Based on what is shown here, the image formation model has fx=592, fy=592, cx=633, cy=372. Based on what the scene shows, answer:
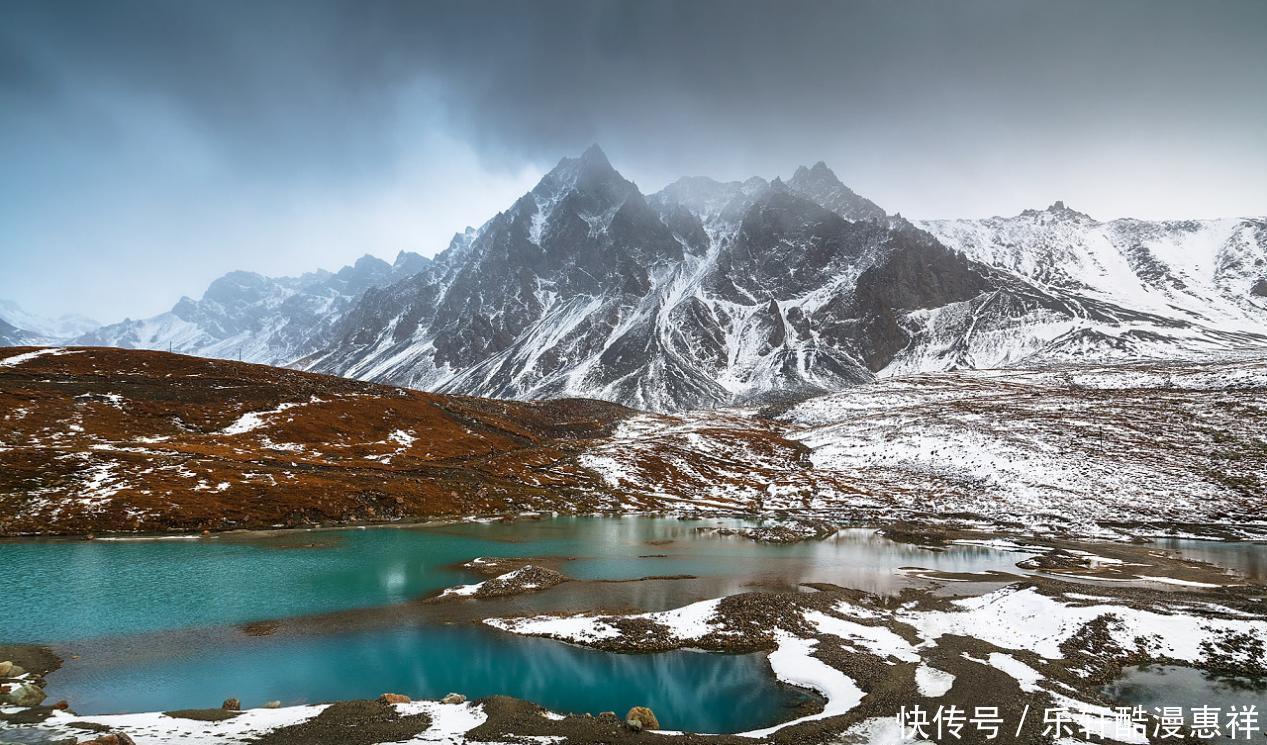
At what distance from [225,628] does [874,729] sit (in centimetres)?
3713

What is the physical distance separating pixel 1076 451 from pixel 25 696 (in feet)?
472

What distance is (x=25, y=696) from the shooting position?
82.0 ft

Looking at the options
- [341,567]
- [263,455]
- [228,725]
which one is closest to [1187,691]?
[228,725]

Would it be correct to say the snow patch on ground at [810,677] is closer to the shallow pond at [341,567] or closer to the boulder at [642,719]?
the boulder at [642,719]

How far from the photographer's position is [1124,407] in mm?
144125

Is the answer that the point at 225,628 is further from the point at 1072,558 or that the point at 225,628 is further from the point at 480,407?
the point at 480,407

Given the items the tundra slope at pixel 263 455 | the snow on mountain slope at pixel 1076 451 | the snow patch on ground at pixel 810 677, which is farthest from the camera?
the snow on mountain slope at pixel 1076 451

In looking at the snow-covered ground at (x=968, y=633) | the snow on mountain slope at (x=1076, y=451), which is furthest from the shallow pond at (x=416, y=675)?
the snow on mountain slope at (x=1076, y=451)

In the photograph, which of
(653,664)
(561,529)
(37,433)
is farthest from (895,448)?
(37,433)

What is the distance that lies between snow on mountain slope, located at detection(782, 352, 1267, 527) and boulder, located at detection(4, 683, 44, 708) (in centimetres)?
10282

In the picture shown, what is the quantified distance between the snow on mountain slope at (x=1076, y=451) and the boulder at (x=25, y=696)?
10282cm

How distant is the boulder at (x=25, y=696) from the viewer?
24734mm

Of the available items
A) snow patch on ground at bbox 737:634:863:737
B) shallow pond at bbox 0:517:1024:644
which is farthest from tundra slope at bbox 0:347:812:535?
snow patch on ground at bbox 737:634:863:737

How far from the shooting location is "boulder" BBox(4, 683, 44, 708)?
24734 millimetres
